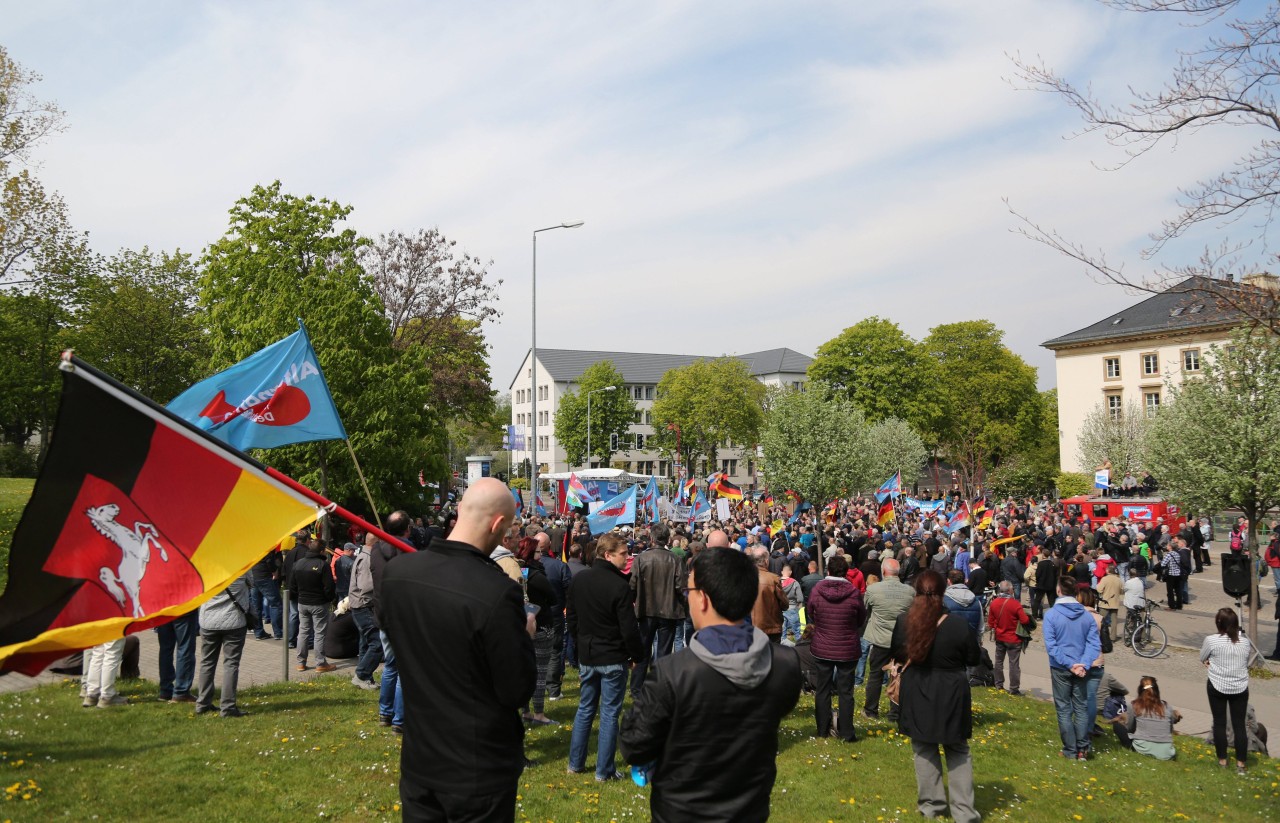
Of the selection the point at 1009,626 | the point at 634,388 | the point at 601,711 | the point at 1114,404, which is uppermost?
the point at 634,388

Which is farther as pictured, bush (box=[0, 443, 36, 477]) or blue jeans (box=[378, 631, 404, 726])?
bush (box=[0, 443, 36, 477])

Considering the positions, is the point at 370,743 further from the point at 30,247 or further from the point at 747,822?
the point at 30,247

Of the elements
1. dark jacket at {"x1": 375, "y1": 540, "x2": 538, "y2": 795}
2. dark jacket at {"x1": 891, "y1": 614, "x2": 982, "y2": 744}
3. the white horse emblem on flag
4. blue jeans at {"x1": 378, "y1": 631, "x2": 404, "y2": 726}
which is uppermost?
the white horse emblem on flag

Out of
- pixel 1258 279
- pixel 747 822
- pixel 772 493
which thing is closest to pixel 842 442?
pixel 772 493

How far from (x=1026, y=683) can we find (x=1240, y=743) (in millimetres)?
4217

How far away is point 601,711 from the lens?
7.12 metres

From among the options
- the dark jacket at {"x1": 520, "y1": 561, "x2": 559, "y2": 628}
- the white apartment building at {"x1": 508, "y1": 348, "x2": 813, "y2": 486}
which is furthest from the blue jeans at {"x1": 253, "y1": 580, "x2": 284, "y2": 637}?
the white apartment building at {"x1": 508, "y1": 348, "x2": 813, "y2": 486}

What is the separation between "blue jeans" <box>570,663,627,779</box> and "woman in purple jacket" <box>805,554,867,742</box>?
8.68 feet

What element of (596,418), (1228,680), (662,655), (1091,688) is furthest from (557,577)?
(596,418)

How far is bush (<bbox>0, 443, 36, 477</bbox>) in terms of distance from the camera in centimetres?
4572

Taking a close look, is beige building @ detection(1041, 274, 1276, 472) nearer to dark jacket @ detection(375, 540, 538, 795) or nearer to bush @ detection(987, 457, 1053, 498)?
bush @ detection(987, 457, 1053, 498)

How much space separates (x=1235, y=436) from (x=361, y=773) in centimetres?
1496

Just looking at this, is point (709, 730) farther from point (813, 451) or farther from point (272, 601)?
point (813, 451)

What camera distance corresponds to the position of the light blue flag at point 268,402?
762 centimetres
